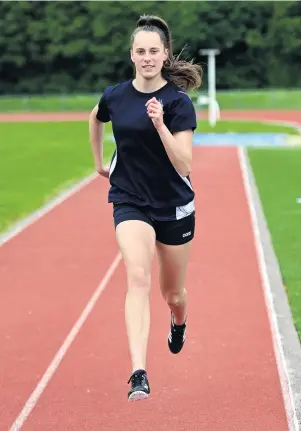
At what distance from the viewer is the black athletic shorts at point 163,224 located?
4.68 metres

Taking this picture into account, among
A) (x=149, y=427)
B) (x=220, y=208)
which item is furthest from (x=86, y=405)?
(x=220, y=208)

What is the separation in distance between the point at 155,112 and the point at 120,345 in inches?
106

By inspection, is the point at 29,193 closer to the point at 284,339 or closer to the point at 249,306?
the point at 249,306

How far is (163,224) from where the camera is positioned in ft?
15.7

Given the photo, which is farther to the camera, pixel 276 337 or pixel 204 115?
pixel 204 115

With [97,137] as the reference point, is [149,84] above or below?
above

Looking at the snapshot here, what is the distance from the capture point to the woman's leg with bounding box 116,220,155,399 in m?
4.35

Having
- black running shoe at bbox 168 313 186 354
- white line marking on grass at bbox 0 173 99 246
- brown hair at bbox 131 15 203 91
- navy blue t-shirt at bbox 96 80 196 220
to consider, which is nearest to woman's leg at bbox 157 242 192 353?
black running shoe at bbox 168 313 186 354

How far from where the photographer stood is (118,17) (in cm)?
6425

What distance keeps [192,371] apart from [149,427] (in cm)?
114

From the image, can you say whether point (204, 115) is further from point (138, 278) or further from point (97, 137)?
point (138, 278)

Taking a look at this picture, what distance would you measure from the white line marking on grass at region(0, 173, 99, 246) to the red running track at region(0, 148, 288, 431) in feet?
0.87

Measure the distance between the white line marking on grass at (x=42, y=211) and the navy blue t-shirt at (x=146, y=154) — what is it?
6.61 m

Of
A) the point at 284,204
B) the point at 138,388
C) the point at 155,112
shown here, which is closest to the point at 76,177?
the point at 284,204
